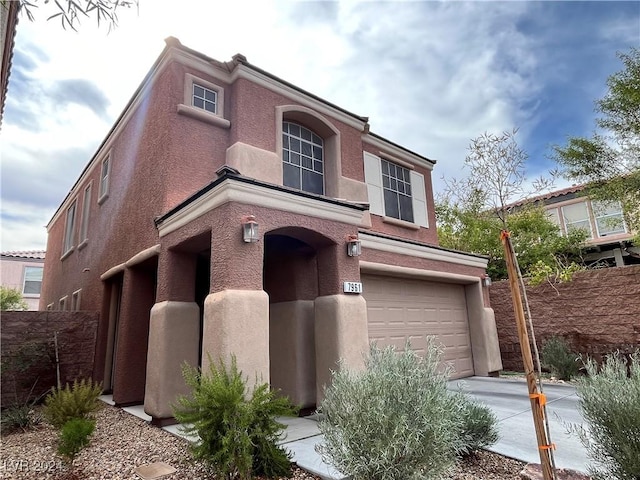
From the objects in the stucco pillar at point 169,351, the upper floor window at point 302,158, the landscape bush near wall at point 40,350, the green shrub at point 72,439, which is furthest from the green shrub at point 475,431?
the landscape bush near wall at point 40,350

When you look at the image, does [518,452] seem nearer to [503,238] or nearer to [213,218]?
[503,238]

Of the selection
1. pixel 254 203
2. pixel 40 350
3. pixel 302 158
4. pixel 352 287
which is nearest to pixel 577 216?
pixel 302 158

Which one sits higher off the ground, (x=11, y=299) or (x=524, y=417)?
(x=11, y=299)

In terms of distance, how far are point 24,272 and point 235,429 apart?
30363 mm

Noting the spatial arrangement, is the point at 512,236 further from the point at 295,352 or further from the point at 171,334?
the point at 171,334

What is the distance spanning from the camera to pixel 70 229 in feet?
54.0

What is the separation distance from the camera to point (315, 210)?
22.0 feet

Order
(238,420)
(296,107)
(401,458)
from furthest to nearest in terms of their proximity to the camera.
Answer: (296,107) → (238,420) → (401,458)

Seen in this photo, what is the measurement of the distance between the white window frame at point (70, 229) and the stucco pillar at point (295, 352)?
11881 mm

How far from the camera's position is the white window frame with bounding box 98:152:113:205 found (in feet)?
39.4

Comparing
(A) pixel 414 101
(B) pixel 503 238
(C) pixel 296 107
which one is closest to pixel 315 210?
(B) pixel 503 238

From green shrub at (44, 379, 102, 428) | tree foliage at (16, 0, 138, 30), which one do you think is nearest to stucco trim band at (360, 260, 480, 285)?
green shrub at (44, 379, 102, 428)

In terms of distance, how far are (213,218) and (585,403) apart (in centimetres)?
525

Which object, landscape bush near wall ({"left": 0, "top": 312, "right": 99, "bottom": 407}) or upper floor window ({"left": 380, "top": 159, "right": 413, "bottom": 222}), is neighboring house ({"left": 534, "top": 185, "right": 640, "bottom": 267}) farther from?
landscape bush near wall ({"left": 0, "top": 312, "right": 99, "bottom": 407})
